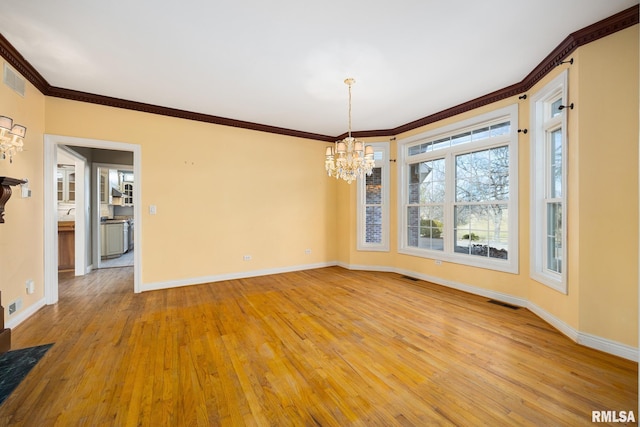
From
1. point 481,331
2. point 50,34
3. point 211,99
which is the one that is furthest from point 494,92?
point 50,34

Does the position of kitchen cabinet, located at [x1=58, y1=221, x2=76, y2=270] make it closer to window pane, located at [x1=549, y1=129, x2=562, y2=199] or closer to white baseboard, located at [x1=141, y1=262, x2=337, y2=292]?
white baseboard, located at [x1=141, y1=262, x2=337, y2=292]

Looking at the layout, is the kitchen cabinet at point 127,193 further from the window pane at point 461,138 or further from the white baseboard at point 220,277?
the window pane at point 461,138

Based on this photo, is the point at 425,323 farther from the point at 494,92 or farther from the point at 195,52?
the point at 195,52

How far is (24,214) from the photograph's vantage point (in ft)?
10.0

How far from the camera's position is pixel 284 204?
5.44 m

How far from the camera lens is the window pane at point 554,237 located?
3.01 m

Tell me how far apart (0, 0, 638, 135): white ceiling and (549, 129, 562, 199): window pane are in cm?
88

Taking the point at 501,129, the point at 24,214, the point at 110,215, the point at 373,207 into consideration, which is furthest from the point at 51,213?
the point at 501,129

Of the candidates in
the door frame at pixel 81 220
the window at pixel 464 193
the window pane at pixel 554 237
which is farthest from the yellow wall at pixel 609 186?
the door frame at pixel 81 220

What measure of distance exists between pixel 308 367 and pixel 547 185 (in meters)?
3.42

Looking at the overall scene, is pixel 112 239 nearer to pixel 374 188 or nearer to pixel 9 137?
pixel 9 137

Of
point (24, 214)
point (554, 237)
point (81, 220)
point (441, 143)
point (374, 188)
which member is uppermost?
point (441, 143)

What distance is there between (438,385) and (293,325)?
153 cm

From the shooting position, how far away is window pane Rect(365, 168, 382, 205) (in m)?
5.53
